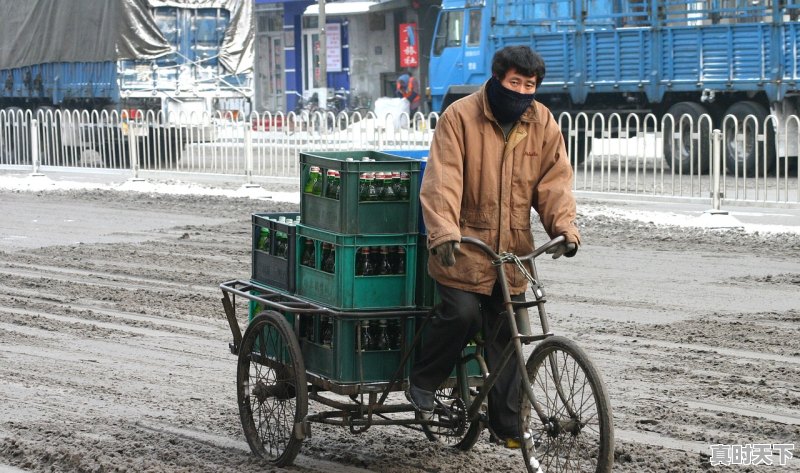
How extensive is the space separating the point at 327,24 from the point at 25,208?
950 inches

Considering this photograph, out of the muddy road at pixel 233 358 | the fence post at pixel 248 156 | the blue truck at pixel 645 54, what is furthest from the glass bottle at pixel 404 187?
the fence post at pixel 248 156

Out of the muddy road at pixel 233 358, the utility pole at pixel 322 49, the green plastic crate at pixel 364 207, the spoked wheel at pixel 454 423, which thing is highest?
the utility pole at pixel 322 49

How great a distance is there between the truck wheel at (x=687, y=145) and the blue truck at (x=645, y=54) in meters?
0.04

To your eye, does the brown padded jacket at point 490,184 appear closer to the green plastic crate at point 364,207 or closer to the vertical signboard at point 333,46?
the green plastic crate at point 364,207

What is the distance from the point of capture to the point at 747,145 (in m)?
19.6

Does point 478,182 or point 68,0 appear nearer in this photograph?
point 478,182

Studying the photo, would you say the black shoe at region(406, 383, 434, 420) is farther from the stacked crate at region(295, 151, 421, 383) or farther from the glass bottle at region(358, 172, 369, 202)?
the glass bottle at region(358, 172, 369, 202)

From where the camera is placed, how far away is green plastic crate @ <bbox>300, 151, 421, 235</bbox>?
5.71 metres

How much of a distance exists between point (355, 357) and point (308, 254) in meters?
0.57

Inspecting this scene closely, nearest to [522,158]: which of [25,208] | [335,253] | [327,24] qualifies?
[335,253]

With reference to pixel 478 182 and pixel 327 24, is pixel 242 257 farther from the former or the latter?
pixel 327 24

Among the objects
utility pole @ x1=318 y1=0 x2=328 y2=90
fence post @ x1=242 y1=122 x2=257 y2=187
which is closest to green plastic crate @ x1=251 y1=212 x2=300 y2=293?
fence post @ x1=242 y1=122 x2=257 y2=187

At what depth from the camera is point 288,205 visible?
18125 mm

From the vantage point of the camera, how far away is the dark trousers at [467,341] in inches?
212
